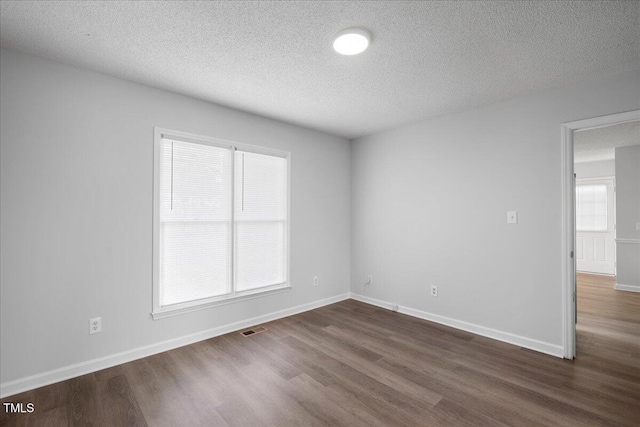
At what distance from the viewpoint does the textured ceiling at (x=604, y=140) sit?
423cm

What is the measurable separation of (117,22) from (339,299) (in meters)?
4.15

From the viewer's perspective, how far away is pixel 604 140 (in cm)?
488

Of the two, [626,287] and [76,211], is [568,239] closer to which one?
[626,287]

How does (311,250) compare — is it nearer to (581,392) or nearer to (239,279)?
(239,279)

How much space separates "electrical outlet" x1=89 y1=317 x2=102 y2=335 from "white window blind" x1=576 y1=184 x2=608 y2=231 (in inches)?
358

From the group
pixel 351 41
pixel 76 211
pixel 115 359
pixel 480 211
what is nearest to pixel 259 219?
pixel 76 211

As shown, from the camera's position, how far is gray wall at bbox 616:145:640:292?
529cm

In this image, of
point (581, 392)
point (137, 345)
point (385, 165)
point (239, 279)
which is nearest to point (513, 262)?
point (581, 392)

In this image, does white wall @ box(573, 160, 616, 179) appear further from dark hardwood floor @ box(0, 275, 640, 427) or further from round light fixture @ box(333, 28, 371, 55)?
round light fixture @ box(333, 28, 371, 55)

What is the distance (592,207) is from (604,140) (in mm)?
2699

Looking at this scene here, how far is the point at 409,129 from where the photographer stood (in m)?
4.11

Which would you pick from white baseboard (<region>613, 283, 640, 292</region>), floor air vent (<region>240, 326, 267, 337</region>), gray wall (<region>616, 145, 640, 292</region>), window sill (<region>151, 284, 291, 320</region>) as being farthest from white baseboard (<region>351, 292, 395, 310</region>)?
gray wall (<region>616, 145, 640, 292</region>)

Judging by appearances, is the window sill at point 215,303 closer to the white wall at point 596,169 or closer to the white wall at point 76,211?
the white wall at point 76,211

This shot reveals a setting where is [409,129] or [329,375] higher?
[409,129]
